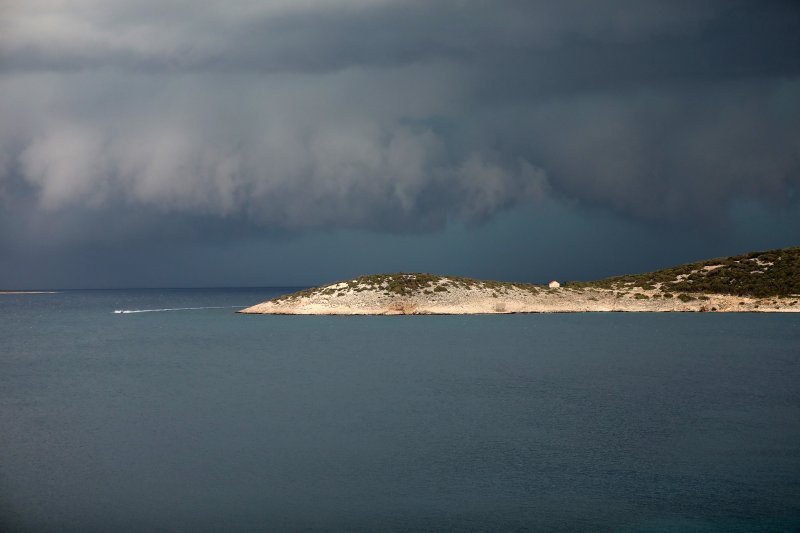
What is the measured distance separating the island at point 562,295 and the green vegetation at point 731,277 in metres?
0.14

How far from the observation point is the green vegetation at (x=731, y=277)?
11875 cm

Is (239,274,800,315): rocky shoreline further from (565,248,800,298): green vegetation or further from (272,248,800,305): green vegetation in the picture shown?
(565,248,800,298): green vegetation

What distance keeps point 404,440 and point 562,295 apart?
318ft

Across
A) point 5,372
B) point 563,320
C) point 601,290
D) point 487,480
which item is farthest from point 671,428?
point 601,290

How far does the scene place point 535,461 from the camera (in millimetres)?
25266

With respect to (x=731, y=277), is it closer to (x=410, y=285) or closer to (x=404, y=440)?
(x=410, y=285)

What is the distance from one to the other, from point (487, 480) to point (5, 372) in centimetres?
4102

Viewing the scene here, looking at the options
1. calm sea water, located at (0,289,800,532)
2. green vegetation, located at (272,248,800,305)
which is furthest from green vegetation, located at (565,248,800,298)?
calm sea water, located at (0,289,800,532)

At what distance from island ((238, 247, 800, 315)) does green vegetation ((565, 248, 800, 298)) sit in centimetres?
14

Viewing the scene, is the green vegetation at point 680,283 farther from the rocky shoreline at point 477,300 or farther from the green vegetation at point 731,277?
the rocky shoreline at point 477,300

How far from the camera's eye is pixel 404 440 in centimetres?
2875

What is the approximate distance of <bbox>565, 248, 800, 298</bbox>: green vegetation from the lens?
118750mm

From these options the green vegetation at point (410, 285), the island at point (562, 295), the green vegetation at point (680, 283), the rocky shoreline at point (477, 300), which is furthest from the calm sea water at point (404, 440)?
the green vegetation at point (680, 283)

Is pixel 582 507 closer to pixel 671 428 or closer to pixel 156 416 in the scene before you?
pixel 671 428
